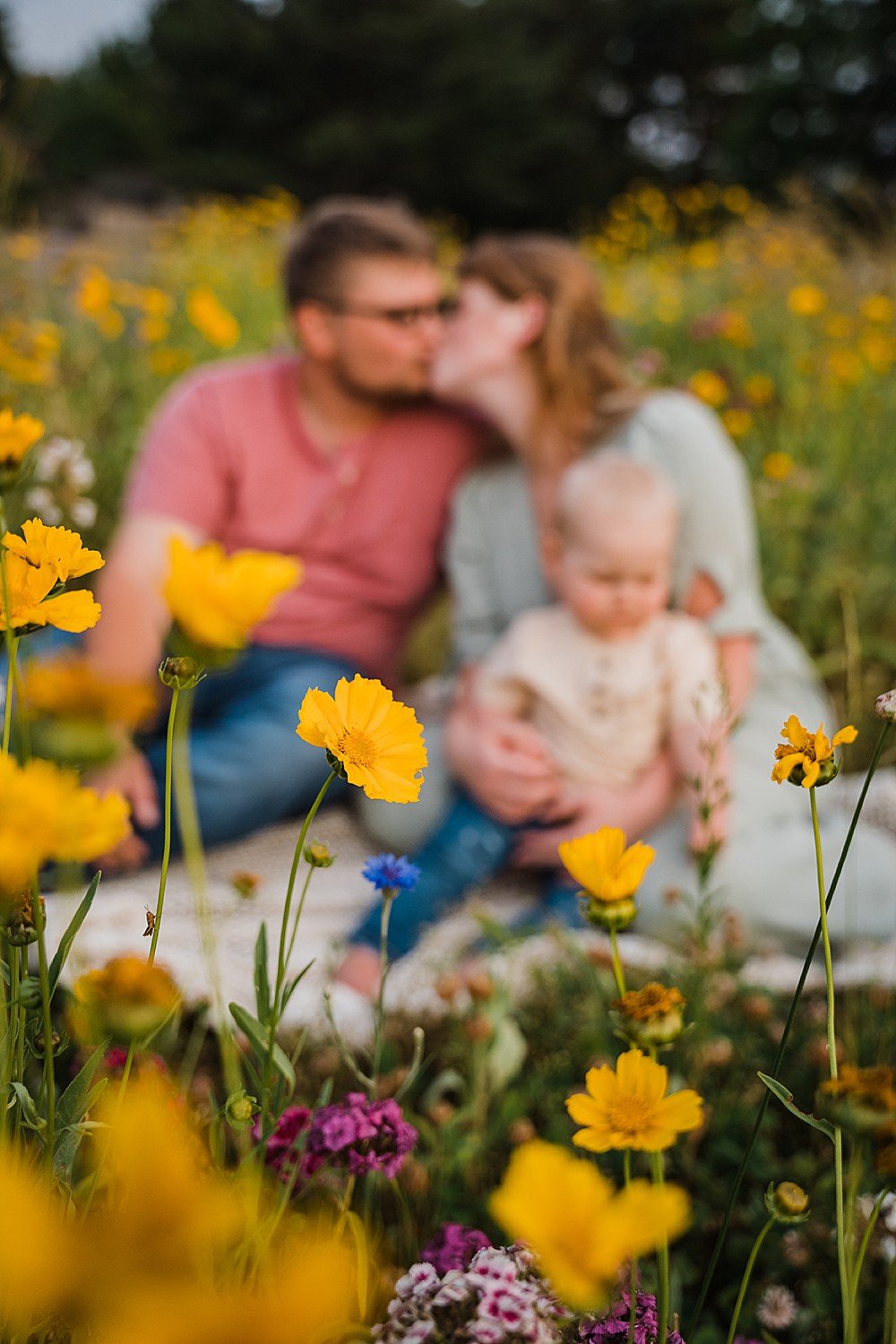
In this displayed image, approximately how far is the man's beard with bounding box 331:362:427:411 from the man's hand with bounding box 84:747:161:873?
2.55 feet

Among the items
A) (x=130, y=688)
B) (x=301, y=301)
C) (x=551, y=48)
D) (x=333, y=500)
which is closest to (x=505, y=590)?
(x=333, y=500)

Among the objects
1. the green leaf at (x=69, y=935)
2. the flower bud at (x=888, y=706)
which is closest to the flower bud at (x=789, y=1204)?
the flower bud at (x=888, y=706)

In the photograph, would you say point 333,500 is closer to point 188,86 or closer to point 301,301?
point 301,301

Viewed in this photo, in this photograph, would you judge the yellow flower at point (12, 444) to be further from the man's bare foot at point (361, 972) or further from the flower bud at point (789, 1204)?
the man's bare foot at point (361, 972)

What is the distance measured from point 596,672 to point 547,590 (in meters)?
0.33

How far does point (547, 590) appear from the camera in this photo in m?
2.08

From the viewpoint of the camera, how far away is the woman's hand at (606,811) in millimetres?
1780

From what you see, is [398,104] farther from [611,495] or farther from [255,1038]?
[255,1038]

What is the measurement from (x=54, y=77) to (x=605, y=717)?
50.3 feet

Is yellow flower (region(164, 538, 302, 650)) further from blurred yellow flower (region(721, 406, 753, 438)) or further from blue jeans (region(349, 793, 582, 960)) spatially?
blurred yellow flower (region(721, 406, 753, 438))

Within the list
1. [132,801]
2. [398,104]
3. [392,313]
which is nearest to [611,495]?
[392,313]

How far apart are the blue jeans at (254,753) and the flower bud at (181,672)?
1388 millimetres

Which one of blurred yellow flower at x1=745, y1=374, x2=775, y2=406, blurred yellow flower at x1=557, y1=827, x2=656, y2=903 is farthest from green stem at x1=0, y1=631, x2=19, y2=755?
blurred yellow flower at x1=745, y1=374, x2=775, y2=406

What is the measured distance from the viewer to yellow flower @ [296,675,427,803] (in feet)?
1.63
